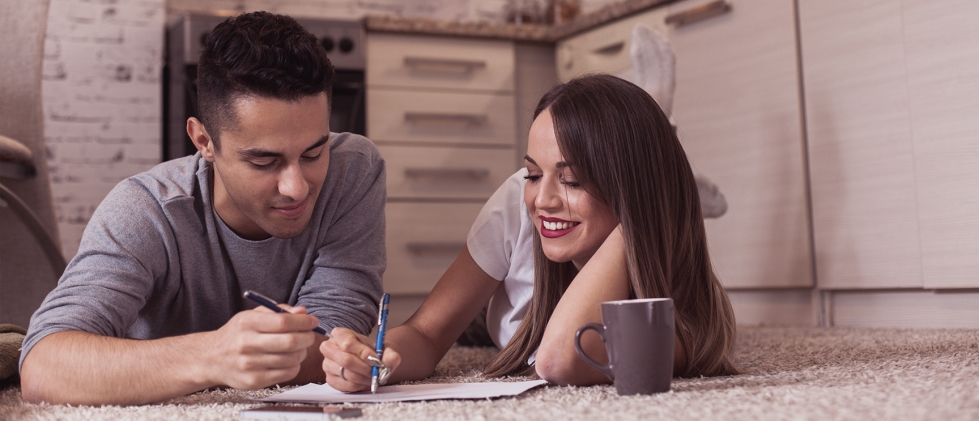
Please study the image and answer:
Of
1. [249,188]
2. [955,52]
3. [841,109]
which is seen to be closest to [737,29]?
[841,109]

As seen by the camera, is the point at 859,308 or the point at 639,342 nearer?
the point at 639,342

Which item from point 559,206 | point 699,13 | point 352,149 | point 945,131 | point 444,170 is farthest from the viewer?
point 444,170

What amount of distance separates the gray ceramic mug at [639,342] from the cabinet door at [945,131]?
4.16ft

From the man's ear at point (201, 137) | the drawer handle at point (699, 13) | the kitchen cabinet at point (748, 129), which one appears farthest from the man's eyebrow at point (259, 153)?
the drawer handle at point (699, 13)

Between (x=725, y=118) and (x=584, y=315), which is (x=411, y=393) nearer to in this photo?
(x=584, y=315)

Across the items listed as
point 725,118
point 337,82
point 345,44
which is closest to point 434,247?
point 337,82

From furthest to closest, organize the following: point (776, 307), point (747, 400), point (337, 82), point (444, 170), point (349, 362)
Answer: point (444, 170) → point (337, 82) → point (776, 307) → point (349, 362) → point (747, 400)

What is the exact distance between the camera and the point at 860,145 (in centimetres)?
212

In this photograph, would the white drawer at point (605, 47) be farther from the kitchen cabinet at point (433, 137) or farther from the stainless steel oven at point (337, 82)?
the stainless steel oven at point (337, 82)

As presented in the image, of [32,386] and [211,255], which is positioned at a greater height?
[211,255]

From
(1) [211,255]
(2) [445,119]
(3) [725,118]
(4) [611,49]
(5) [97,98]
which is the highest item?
(4) [611,49]

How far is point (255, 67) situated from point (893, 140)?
152 centimetres

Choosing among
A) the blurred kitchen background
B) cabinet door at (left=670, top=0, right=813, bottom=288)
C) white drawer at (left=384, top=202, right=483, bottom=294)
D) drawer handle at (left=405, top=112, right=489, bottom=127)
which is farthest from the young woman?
drawer handle at (left=405, top=112, right=489, bottom=127)

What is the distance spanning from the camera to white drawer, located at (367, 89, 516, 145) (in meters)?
2.91
